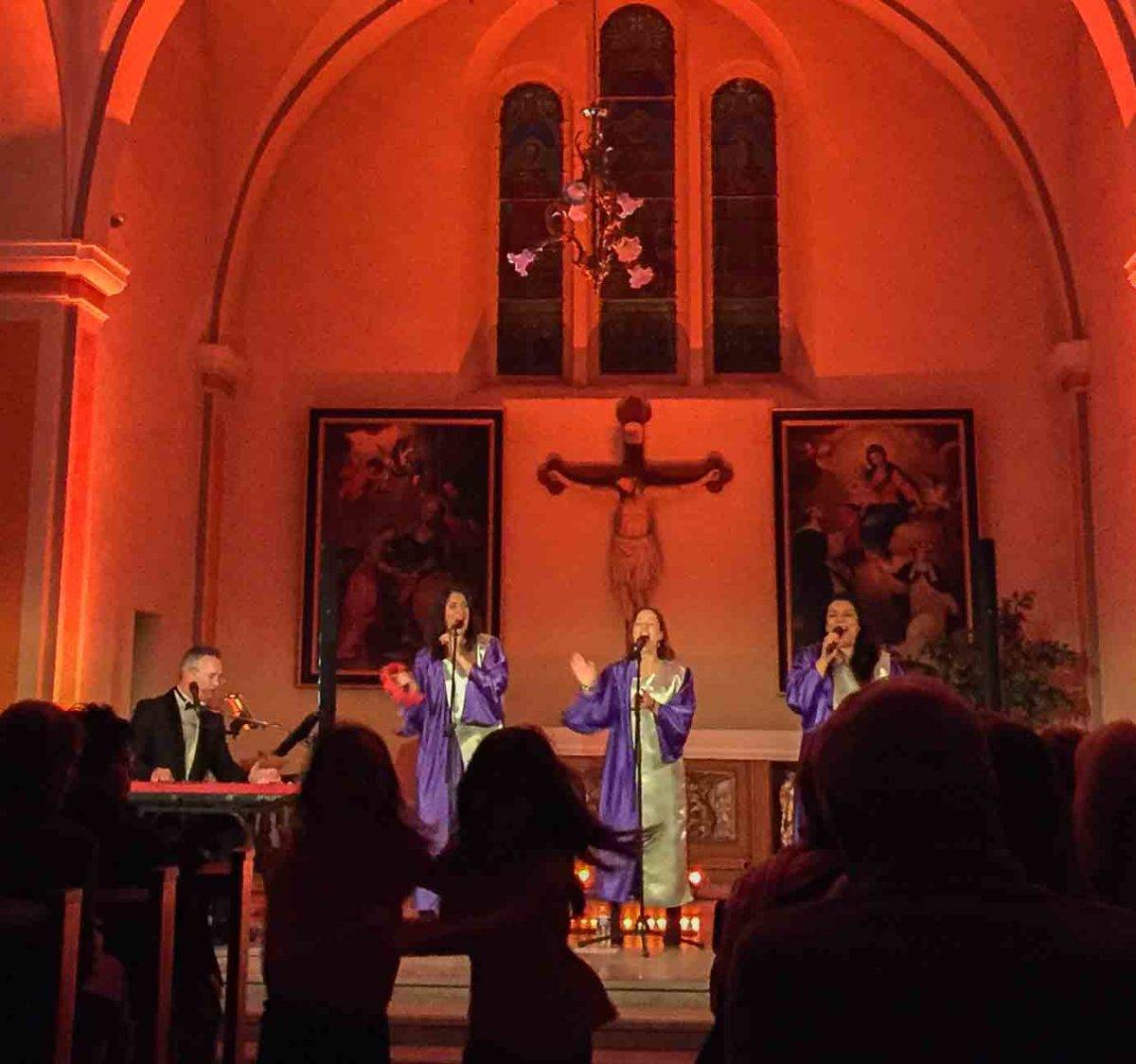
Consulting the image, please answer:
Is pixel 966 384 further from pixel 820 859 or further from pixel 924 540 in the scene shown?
pixel 820 859

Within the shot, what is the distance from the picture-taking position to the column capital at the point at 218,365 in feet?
39.4

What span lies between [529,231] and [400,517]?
9.54 feet

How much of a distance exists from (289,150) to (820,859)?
11614 mm

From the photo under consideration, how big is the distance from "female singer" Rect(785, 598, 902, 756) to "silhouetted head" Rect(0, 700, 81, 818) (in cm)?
583

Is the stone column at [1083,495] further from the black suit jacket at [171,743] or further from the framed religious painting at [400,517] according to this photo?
the black suit jacket at [171,743]

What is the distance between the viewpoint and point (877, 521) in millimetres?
12211

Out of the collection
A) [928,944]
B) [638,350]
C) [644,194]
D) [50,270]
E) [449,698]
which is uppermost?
[644,194]

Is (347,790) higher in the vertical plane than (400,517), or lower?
lower

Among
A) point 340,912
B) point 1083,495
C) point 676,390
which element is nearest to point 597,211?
point 676,390

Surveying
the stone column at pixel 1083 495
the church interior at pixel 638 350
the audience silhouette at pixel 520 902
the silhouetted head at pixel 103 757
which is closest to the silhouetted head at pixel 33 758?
the silhouetted head at pixel 103 757

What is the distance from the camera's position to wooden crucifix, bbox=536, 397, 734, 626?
12.1 m

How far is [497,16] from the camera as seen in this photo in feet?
42.7

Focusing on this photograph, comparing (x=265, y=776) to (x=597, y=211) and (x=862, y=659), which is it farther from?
(x=597, y=211)

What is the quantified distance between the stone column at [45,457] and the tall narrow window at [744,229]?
5850mm
